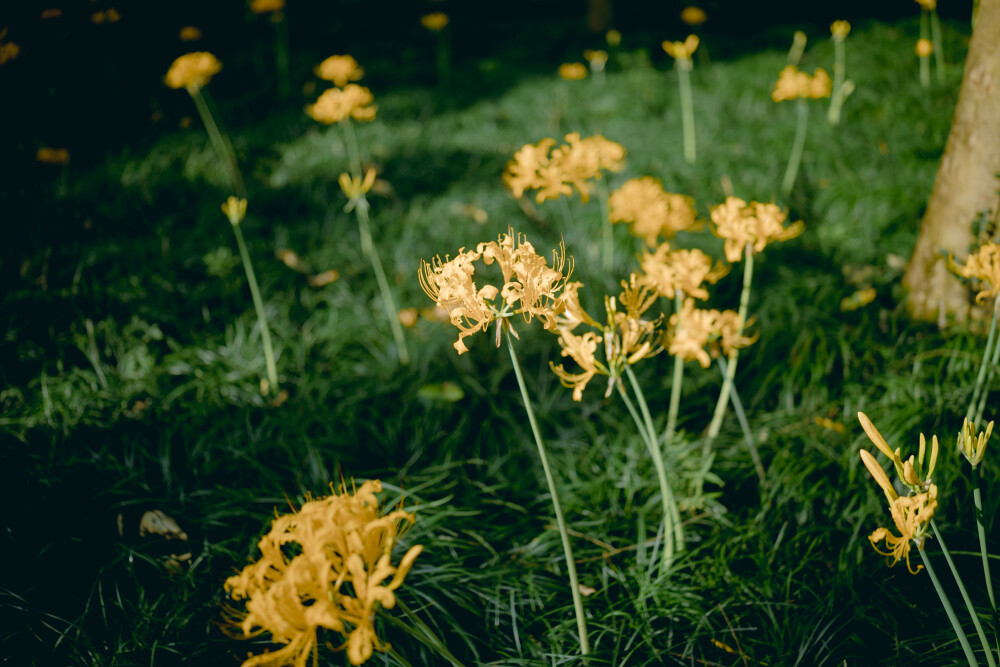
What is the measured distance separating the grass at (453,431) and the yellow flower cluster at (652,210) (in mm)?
675

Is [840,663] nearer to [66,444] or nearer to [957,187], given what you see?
[957,187]

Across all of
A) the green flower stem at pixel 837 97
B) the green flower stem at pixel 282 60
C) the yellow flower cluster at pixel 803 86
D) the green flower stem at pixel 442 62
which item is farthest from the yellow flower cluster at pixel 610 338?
the green flower stem at pixel 442 62

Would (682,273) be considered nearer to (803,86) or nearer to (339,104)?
(339,104)

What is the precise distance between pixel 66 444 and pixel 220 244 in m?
1.63

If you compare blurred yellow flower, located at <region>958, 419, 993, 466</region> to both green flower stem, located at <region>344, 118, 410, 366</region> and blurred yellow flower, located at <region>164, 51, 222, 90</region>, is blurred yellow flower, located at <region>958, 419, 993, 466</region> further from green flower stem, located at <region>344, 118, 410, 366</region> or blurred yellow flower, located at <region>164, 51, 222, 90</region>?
blurred yellow flower, located at <region>164, 51, 222, 90</region>

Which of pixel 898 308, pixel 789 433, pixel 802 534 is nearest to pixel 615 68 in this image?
pixel 898 308

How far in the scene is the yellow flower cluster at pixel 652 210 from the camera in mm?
2283

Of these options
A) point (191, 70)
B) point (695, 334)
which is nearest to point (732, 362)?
point (695, 334)

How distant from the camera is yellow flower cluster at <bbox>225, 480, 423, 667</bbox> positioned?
33.9 inches

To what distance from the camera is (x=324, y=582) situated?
0.87 meters

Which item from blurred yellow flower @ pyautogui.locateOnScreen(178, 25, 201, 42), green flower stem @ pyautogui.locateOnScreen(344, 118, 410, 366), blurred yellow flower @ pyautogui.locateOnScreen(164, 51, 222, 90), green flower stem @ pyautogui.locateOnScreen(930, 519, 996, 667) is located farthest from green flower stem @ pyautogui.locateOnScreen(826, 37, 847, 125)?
blurred yellow flower @ pyautogui.locateOnScreen(178, 25, 201, 42)

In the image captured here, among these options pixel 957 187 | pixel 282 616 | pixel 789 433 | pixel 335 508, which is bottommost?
pixel 789 433

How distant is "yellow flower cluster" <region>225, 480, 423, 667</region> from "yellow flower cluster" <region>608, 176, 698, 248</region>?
1710 millimetres

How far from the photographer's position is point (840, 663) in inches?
60.6
